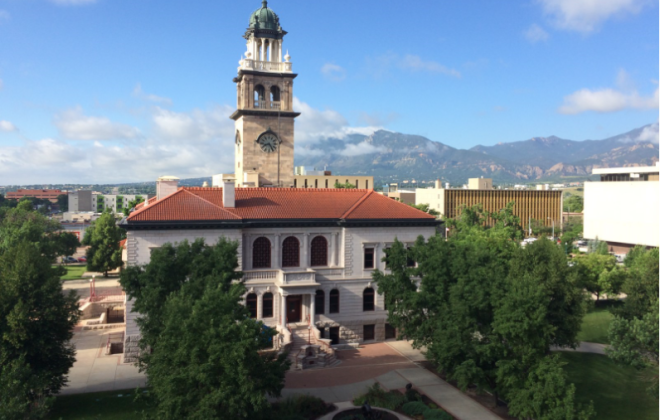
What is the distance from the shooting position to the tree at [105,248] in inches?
2955

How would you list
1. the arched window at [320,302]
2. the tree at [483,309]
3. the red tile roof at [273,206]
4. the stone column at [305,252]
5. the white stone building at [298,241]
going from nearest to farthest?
the tree at [483,309] < the white stone building at [298,241] < the red tile roof at [273,206] < the stone column at [305,252] < the arched window at [320,302]

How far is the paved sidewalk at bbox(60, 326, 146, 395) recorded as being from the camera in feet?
114

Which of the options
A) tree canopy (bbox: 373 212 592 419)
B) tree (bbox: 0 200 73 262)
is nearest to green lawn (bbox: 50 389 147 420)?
tree canopy (bbox: 373 212 592 419)

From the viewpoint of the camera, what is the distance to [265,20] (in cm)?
5638

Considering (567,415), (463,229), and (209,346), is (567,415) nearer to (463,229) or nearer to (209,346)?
(209,346)

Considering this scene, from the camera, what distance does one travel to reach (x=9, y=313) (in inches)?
1139

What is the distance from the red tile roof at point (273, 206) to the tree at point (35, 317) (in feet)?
30.2

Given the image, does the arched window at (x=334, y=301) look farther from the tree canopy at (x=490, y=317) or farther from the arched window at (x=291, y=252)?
the tree canopy at (x=490, y=317)

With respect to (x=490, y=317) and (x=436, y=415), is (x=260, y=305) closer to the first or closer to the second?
(x=436, y=415)

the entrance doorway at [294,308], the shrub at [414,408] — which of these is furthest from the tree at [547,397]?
the entrance doorway at [294,308]

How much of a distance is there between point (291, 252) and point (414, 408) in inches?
681

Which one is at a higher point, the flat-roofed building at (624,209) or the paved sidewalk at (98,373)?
the flat-roofed building at (624,209)

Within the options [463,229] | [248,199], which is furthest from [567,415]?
[463,229]

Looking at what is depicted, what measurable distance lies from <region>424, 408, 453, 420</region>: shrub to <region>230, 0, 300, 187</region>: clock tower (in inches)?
1208
